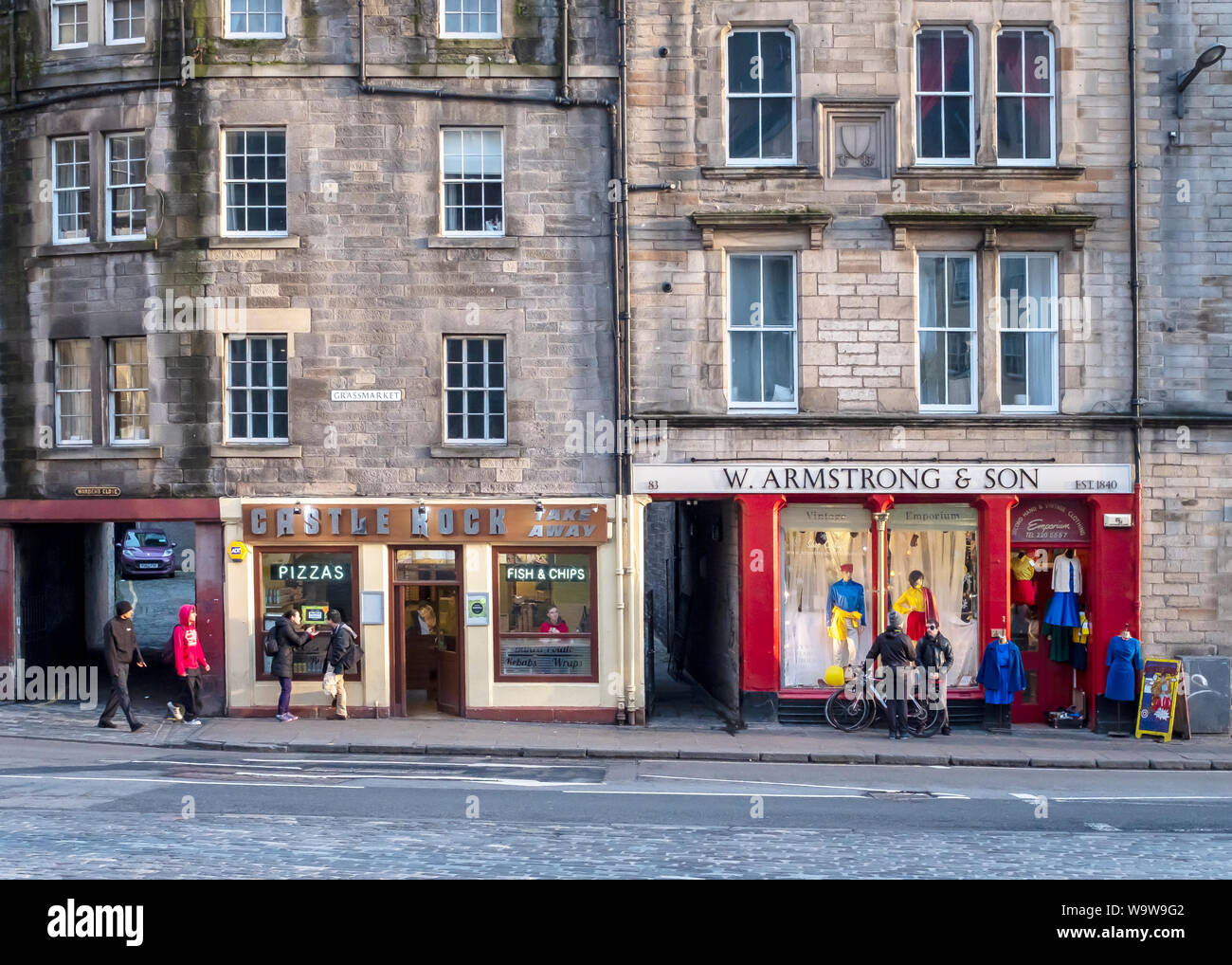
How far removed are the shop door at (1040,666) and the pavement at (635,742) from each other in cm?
50

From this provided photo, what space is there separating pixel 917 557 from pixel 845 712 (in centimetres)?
279

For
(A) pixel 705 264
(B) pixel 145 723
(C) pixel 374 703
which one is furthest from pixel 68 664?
(A) pixel 705 264

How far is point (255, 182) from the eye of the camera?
21.1 metres

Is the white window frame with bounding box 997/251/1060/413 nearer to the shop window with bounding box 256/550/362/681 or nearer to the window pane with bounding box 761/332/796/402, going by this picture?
the window pane with bounding box 761/332/796/402

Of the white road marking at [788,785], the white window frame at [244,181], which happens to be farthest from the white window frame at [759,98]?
the white road marking at [788,785]

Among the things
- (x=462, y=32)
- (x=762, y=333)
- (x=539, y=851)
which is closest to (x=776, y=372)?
(x=762, y=333)

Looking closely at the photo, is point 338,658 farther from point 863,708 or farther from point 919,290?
point 919,290

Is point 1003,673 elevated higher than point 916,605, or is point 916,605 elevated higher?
point 916,605

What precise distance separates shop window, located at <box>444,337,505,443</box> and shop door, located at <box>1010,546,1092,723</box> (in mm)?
8821

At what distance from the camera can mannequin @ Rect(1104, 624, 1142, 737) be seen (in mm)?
19922

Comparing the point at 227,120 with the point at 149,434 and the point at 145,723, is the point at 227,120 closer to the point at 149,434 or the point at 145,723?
the point at 149,434

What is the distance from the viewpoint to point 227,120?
68.5 feet

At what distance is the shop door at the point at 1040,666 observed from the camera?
21.1m

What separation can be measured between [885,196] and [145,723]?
14.2 meters
